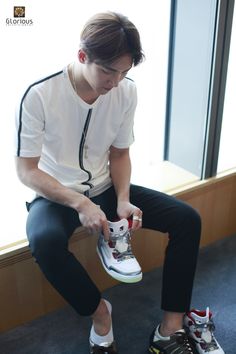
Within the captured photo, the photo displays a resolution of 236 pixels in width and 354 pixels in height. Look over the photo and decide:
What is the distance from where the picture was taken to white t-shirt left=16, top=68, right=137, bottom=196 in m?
1.10

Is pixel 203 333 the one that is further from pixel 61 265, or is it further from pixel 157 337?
pixel 61 265

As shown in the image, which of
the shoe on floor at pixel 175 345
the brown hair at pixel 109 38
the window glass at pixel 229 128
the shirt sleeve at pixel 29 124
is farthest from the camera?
the window glass at pixel 229 128

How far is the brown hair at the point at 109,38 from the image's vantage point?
38.3 inches

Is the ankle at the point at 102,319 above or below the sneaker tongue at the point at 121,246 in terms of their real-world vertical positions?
below

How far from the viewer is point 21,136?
1.10m

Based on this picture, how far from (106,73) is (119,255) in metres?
0.50

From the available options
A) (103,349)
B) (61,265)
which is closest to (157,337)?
(103,349)

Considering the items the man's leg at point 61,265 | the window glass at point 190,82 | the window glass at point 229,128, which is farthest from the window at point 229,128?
the man's leg at point 61,265

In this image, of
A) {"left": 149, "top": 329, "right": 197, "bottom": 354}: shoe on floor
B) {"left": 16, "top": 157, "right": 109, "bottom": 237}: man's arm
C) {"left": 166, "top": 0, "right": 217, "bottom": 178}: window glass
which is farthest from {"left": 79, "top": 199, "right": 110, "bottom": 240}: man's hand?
{"left": 166, "top": 0, "right": 217, "bottom": 178}: window glass

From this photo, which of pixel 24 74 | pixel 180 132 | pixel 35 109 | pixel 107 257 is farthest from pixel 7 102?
pixel 180 132

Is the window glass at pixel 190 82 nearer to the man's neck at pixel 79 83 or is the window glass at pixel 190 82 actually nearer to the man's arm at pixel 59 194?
the man's neck at pixel 79 83

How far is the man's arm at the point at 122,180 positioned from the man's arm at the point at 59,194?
11 cm

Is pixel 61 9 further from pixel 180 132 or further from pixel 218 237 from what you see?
pixel 218 237

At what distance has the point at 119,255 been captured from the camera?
3.72 ft
